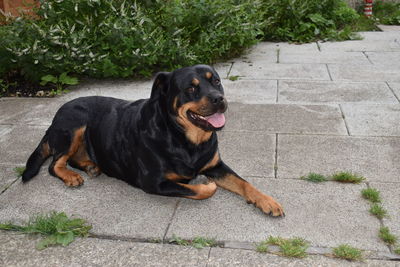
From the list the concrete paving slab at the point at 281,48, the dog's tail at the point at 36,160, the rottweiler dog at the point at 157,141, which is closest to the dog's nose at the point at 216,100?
the rottweiler dog at the point at 157,141

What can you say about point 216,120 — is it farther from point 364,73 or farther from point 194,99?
point 364,73

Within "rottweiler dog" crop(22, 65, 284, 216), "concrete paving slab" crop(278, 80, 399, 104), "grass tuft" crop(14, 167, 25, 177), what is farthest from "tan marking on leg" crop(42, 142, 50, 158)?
"concrete paving slab" crop(278, 80, 399, 104)

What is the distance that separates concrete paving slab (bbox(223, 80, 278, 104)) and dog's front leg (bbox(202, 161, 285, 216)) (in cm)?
242

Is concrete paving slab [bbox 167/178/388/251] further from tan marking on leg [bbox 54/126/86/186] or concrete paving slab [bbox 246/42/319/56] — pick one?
concrete paving slab [bbox 246/42/319/56]

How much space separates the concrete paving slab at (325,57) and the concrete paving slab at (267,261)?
5617 millimetres

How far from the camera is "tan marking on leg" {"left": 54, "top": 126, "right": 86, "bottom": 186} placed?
4.27 m

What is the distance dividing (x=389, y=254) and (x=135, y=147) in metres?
2.13

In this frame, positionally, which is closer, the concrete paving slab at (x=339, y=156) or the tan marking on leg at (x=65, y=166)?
the tan marking on leg at (x=65, y=166)

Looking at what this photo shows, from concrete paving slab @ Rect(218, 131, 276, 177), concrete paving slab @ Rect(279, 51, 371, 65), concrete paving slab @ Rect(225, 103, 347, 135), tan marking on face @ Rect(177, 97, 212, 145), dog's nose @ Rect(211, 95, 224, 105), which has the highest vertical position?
dog's nose @ Rect(211, 95, 224, 105)

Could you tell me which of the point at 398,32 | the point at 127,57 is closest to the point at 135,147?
the point at 127,57

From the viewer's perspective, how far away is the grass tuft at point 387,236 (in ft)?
10.7

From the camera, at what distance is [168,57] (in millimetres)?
7465

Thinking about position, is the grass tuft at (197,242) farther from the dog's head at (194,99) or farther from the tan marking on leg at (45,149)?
the tan marking on leg at (45,149)

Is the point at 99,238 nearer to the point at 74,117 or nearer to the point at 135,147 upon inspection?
the point at 135,147
